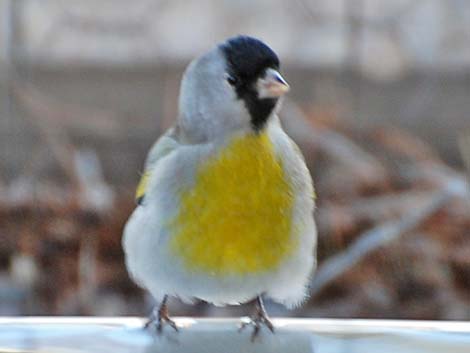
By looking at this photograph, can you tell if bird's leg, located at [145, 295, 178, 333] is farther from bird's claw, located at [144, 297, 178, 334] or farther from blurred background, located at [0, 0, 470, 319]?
blurred background, located at [0, 0, 470, 319]

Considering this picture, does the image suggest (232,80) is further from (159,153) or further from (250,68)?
(159,153)

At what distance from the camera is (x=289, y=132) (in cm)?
365

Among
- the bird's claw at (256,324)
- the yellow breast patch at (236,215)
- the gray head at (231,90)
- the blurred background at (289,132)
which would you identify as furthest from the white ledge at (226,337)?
the blurred background at (289,132)

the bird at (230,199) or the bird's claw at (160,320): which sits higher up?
the bird at (230,199)

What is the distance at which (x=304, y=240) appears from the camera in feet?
6.86

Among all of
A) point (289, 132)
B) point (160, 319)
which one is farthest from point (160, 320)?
point (289, 132)

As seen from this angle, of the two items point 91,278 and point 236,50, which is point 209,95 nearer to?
point 236,50

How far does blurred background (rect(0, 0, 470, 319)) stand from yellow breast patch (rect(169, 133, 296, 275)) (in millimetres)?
1114

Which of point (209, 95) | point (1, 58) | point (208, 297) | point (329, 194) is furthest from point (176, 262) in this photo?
point (1, 58)

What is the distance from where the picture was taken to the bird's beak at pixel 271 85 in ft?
6.51

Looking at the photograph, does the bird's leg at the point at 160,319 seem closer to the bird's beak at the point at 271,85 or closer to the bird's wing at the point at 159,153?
the bird's wing at the point at 159,153

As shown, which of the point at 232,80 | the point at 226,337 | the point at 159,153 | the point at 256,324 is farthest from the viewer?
the point at 159,153

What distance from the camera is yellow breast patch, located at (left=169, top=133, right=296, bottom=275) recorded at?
2010 mm

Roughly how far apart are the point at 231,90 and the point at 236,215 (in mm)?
202
